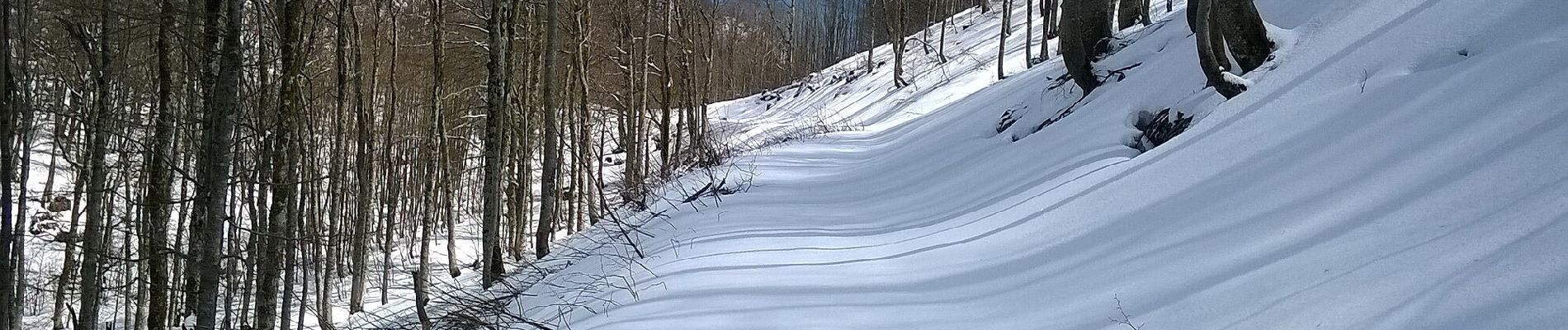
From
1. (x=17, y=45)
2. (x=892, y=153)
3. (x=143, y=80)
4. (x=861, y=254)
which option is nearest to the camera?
(x=861, y=254)

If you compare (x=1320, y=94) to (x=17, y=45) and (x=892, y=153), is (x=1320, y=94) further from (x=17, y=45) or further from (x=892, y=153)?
(x=17, y=45)

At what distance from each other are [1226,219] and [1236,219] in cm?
6

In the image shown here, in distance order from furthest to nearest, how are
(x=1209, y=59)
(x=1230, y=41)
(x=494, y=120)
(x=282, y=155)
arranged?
(x=494, y=120)
(x=282, y=155)
(x=1230, y=41)
(x=1209, y=59)

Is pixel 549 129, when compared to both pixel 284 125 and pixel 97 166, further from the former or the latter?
pixel 97 166

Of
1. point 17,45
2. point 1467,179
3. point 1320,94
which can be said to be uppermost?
point 17,45

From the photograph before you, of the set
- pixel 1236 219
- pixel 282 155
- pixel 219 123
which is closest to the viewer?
pixel 1236 219

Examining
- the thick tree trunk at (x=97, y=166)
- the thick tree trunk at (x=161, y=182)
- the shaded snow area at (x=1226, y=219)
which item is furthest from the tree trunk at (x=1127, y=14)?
the thick tree trunk at (x=97, y=166)

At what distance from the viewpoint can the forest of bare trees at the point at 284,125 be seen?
8.82 m

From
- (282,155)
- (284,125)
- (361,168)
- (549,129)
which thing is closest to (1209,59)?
(549,129)

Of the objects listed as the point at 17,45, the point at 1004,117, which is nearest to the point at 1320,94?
the point at 1004,117

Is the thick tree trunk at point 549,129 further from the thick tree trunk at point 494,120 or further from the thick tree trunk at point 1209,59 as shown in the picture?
the thick tree trunk at point 1209,59

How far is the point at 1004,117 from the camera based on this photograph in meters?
10.6

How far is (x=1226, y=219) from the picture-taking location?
4.16m

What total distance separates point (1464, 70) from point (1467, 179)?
140 cm
